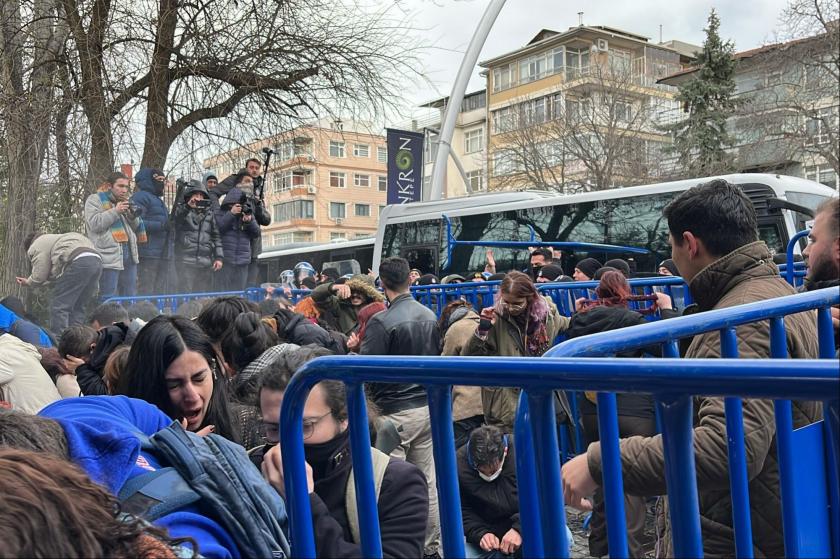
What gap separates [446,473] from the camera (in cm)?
151

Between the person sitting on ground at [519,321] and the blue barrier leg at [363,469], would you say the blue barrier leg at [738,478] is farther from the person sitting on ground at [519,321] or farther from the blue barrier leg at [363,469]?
the person sitting on ground at [519,321]

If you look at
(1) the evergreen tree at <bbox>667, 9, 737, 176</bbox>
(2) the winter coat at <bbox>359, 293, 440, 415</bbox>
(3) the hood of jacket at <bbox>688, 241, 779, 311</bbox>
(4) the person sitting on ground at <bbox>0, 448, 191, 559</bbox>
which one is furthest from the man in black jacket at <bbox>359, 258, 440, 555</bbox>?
(1) the evergreen tree at <bbox>667, 9, 737, 176</bbox>

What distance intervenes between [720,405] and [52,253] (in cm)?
799

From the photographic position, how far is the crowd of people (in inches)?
56.7

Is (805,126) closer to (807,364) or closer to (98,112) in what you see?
(98,112)

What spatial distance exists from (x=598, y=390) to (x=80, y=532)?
86 cm

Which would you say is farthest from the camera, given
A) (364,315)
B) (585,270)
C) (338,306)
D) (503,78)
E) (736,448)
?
(503,78)

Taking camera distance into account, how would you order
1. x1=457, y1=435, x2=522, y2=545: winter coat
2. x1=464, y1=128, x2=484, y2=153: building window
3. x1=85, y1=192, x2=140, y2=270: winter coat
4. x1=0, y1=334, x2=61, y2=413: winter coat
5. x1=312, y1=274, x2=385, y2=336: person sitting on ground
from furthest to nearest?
x1=464, y1=128, x2=484, y2=153: building window
x1=85, y1=192, x2=140, y2=270: winter coat
x1=312, y1=274, x2=385, y2=336: person sitting on ground
x1=0, y1=334, x2=61, y2=413: winter coat
x1=457, y1=435, x2=522, y2=545: winter coat

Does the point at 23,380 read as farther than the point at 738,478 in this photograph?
Yes

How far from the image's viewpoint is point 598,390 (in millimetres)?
1208

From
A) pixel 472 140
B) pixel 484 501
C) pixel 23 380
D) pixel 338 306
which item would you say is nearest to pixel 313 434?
pixel 484 501

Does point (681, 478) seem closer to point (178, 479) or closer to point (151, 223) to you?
point (178, 479)

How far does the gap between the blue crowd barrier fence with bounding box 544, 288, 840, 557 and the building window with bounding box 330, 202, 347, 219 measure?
2968 inches

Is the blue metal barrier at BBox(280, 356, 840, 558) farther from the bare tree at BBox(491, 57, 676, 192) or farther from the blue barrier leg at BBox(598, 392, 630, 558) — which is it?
the bare tree at BBox(491, 57, 676, 192)
